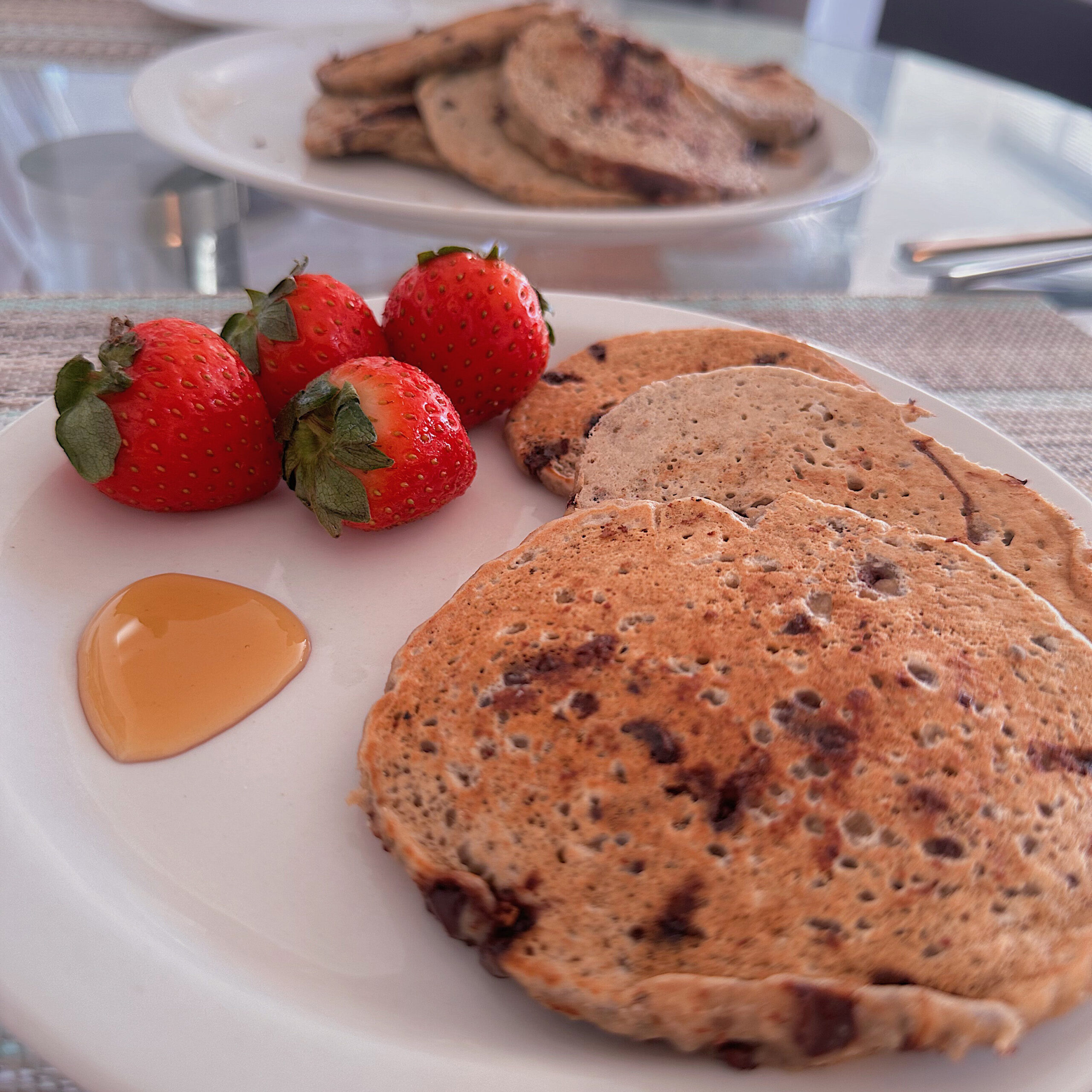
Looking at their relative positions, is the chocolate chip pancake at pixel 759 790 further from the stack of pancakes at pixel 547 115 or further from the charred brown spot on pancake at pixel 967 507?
the stack of pancakes at pixel 547 115

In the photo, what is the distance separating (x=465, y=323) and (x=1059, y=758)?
880 mm

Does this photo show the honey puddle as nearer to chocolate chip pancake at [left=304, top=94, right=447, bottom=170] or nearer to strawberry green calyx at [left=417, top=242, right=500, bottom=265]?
strawberry green calyx at [left=417, top=242, right=500, bottom=265]

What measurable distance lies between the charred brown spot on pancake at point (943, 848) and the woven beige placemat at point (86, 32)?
10.3ft

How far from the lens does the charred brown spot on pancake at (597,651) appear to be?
89 centimetres

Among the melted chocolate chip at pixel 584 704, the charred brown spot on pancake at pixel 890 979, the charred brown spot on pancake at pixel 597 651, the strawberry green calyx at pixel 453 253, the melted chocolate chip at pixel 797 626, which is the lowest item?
the charred brown spot on pancake at pixel 890 979

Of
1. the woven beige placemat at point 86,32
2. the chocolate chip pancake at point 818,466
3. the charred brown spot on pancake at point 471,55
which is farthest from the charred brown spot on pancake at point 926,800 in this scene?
the woven beige placemat at point 86,32

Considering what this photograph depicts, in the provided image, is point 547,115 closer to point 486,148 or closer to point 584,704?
point 486,148

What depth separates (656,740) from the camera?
0.81 metres

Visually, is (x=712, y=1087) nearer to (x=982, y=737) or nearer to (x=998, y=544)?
(x=982, y=737)

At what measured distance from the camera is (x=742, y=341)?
1.42 m

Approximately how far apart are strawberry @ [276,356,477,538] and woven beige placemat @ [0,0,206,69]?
7.76 feet

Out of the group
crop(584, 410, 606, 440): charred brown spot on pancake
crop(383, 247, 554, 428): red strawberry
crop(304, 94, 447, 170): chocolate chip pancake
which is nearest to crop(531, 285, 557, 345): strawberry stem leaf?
crop(383, 247, 554, 428): red strawberry

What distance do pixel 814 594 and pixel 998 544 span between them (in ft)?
0.96

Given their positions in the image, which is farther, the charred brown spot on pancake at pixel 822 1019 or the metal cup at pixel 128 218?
the metal cup at pixel 128 218
